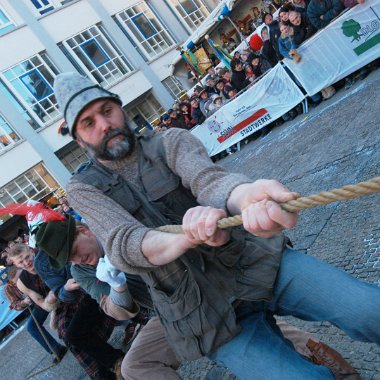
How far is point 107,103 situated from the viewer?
6.51 feet

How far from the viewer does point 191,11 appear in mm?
26328

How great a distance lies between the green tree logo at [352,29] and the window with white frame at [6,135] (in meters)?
16.0

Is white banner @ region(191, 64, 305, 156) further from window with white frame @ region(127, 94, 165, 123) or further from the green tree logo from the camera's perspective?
window with white frame @ region(127, 94, 165, 123)

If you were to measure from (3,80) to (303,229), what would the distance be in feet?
60.2

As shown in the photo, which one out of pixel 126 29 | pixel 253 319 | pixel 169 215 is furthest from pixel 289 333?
pixel 126 29

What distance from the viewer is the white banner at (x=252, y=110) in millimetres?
8398

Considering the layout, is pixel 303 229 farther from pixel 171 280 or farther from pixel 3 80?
pixel 3 80

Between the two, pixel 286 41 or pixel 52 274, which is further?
pixel 286 41

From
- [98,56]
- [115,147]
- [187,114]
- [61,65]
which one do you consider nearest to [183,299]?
[115,147]

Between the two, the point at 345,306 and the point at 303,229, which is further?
the point at 303,229

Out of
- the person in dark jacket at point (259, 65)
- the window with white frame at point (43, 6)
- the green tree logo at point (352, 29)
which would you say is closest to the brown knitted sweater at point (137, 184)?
the green tree logo at point (352, 29)

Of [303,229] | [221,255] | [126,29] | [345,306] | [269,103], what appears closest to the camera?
[345,306]

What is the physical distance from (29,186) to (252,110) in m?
13.4

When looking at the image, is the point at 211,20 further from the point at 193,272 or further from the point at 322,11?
the point at 193,272
